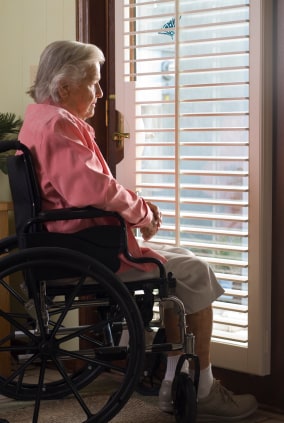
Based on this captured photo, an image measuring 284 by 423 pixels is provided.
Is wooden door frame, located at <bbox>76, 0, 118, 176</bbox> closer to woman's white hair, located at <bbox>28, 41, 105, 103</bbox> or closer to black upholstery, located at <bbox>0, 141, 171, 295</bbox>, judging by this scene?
woman's white hair, located at <bbox>28, 41, 105, 103</bbox>

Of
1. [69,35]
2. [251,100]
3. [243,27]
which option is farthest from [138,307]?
[69,35]

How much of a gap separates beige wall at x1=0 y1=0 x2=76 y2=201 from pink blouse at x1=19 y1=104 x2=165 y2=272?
108 centimetres

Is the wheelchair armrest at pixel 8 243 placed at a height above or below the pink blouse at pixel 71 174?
below

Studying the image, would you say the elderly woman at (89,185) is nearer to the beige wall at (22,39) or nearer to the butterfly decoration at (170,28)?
the butterfly decoration at (170,28)

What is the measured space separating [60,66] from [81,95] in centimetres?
11

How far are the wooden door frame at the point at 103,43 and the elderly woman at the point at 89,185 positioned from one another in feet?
2.07

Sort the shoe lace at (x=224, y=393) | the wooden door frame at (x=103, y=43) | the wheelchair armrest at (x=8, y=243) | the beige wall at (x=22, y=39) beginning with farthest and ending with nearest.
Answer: the beige wall at (x=22, y=39) → the wooden door frame at (x=103, y=43) → the shoe lace at (x=224, y=393) → the wheelchair armrest at (x=8, y=243)

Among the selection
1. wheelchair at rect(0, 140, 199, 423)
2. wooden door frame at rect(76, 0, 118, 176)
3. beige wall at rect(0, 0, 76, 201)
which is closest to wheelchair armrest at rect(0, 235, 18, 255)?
wheelchair at rect(0, 140, 199, 423)

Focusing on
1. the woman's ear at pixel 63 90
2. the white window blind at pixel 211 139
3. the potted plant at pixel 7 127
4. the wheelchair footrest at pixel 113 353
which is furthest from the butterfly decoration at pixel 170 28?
the wheelchair footrest at pixel 113 353

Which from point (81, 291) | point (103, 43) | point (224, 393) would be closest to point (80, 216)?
point (81, 291)

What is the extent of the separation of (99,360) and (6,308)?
1088 millimetres

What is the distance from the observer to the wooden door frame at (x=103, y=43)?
3.24 m

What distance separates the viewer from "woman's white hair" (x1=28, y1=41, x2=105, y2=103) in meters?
2.48

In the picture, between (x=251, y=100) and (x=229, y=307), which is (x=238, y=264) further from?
(x=251, y=100)
